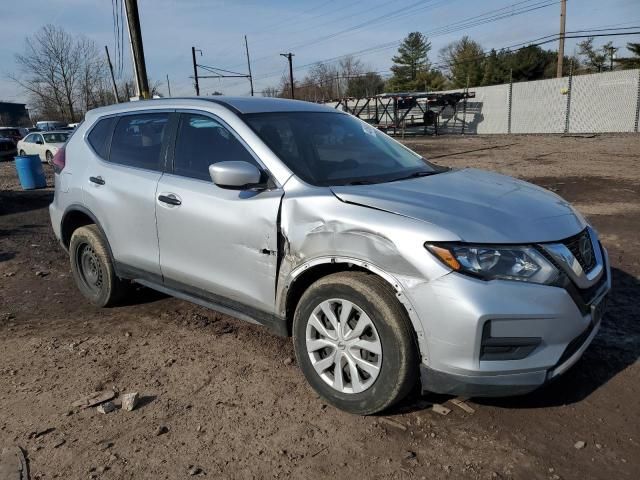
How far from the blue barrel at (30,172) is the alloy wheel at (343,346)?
12.5 m

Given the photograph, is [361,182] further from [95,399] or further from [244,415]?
[95,399]

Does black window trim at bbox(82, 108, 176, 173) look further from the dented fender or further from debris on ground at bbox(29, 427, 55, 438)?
debris on ground at bbox(29, 427, 55, 438)

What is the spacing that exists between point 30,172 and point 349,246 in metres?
12.8

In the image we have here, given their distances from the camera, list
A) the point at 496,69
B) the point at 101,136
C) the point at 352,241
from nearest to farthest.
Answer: the point at 352,241 < the point at 101,136 < the point at 496,69

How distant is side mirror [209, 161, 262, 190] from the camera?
3078 millimetres

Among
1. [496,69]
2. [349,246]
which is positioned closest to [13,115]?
[496,69]

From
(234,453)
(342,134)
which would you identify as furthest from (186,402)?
(342,134)

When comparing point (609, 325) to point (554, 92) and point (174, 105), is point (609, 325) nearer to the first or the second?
point (174, 105)

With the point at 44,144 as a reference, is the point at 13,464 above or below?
below

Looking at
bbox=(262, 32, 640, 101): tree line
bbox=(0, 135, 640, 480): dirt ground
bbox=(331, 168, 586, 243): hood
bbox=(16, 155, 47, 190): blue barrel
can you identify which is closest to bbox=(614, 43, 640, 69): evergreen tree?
bbox=(262, 32, 640, 101): tree line

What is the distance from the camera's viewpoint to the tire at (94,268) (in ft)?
14.6

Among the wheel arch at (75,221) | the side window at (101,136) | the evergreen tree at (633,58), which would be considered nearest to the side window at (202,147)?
the side window at (101,136)

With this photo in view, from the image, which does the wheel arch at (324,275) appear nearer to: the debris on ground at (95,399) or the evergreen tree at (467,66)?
the debris on ground at (95,399)

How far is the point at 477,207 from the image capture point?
2803mm
